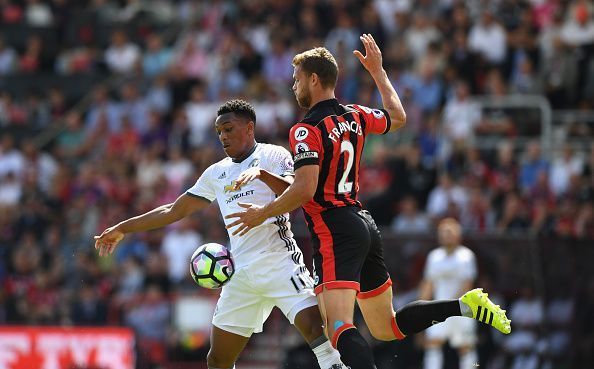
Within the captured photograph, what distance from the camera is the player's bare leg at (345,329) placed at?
26.7 ft

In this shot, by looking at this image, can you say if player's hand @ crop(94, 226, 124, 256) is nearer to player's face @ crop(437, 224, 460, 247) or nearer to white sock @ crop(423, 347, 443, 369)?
player's face @ crop(437, 224, 460, 247)

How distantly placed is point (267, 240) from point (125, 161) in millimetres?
12431

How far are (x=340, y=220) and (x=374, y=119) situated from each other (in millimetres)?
897

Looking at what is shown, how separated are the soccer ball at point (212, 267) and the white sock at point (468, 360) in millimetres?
6252

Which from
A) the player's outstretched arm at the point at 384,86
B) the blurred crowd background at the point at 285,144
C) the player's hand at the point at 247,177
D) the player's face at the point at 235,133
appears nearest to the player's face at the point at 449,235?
the blurred crowd background at the point at 285,144

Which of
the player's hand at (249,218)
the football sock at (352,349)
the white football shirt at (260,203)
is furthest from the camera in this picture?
the white football shirt at (260,203)

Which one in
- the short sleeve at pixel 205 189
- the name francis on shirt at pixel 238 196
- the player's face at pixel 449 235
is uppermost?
the short sleeve at pixel 205 189

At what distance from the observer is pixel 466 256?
14648mm

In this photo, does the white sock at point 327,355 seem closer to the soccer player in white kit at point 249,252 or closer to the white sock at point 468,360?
the soccer player in white kit at point 249,252

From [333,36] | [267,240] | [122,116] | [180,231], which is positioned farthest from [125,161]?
[267,240]

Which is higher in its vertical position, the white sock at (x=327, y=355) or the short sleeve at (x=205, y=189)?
the short sleeve at (x=205, y=189)

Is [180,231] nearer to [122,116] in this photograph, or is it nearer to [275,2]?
[122,116]

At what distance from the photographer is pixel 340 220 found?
8.55 m

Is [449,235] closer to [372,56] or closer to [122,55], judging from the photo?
[372,56]
